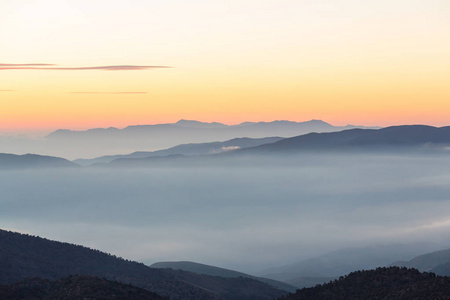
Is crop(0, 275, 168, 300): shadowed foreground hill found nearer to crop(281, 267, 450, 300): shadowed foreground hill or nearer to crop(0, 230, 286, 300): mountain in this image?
crop(281, 267, 450, 300): shadowed foreground hill

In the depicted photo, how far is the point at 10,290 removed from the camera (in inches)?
2527

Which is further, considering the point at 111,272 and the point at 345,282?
the point at 111,272

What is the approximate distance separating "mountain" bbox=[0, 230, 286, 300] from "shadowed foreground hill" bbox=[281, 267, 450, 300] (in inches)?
1191

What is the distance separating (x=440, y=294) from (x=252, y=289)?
6102 cm

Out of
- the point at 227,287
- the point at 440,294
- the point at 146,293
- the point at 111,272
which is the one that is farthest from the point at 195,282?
the point at 440,294

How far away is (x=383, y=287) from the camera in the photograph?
6519cm

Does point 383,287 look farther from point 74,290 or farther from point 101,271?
point 101,271

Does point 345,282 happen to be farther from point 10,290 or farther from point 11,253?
point 11,253

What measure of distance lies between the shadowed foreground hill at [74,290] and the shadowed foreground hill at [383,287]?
56.7 feet

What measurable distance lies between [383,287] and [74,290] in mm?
29765

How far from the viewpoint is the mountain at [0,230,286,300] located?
321ft

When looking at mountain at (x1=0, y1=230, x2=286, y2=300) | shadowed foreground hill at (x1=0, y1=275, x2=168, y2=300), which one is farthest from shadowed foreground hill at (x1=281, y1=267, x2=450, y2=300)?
mountain at (x1=0, y1=230, x2=286, y2=300)

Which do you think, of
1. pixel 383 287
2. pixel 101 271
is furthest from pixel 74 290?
pixel 101 271

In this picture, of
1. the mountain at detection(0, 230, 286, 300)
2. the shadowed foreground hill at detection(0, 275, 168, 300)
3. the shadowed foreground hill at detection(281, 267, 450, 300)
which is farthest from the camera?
the mountain at detection(0, 230, 286, 300)
